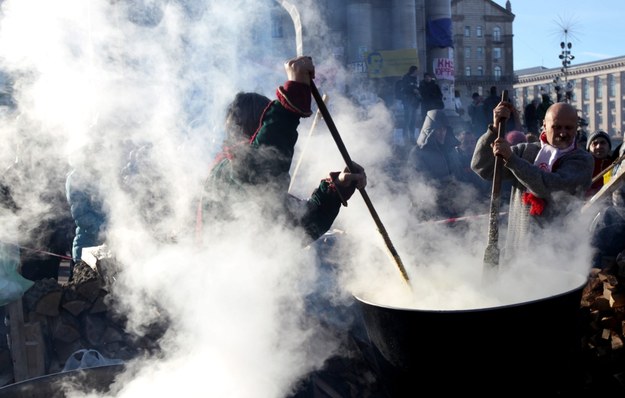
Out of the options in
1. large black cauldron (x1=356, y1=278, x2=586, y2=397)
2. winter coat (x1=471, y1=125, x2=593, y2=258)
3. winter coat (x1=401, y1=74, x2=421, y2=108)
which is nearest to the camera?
large black cauldron (x1=356, y1=278, x2=586, y2=397)

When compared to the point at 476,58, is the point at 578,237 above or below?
below

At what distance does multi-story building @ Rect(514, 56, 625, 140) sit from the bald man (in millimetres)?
60854

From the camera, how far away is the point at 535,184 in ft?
9.23

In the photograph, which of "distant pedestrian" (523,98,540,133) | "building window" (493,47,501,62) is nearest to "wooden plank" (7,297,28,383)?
"distant pedestrian" (523,98,540,133)

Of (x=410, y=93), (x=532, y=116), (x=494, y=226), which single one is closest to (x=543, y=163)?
(x=494, y=226)

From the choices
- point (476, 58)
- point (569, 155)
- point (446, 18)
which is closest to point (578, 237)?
point (569, 155)

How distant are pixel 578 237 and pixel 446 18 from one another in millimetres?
21450

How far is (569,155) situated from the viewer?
2.94m

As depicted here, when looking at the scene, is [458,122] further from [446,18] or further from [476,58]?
[476,58]

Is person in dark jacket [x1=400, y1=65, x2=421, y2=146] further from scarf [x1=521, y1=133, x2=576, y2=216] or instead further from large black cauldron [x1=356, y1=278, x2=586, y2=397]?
large black cauldron [x1=356, y1=278, x2=586, y2=397]

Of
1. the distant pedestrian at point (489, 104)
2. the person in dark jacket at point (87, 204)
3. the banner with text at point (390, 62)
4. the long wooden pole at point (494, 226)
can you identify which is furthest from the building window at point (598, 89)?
the long wooden pole at point (494, 226)

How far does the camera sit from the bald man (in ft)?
9.25

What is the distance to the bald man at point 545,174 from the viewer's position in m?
2.82

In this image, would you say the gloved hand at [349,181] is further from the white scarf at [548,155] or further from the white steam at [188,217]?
the white scarf at [548,155]
